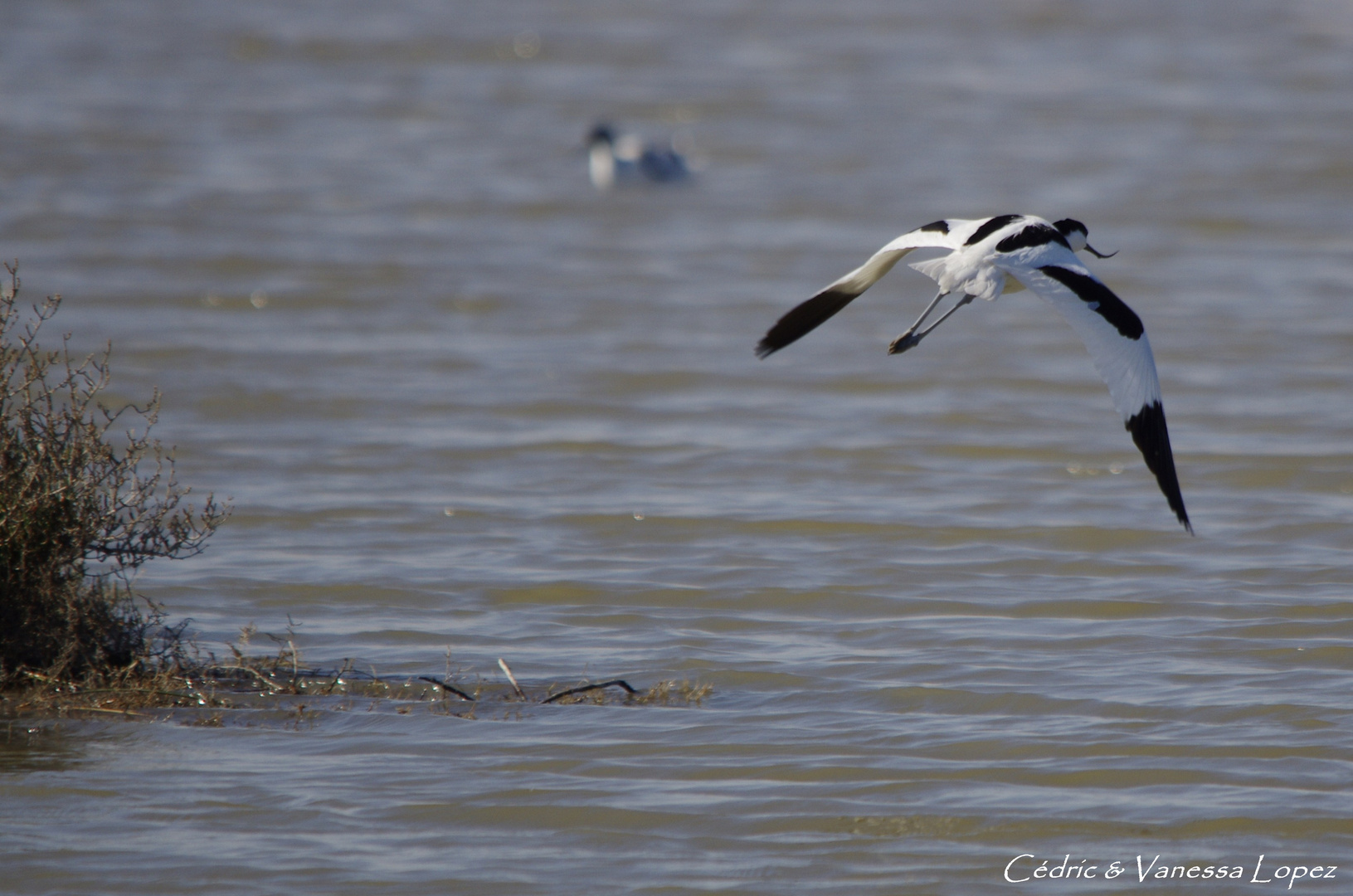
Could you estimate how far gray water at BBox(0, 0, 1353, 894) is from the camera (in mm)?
4172

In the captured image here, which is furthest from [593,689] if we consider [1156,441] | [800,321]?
[1156,441]

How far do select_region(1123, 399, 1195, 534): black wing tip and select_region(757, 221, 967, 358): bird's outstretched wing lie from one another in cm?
96

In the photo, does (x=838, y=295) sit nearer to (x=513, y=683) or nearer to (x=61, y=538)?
(x=513, y=683)

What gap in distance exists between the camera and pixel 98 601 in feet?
15.6

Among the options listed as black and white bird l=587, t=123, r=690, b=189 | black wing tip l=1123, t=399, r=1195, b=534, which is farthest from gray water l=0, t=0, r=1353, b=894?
black wing tip l=1123, t=399, r=1195, b=534

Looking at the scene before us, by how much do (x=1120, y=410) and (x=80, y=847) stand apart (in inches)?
126

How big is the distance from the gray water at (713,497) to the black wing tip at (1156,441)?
0.67 meters

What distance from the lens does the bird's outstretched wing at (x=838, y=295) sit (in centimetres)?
561

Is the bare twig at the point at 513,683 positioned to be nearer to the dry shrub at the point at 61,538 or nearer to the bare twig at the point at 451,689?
the bare twig at the point at 451,689

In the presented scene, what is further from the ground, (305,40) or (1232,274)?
(305,40)

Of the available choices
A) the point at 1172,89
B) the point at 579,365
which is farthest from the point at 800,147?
the point at 579,365

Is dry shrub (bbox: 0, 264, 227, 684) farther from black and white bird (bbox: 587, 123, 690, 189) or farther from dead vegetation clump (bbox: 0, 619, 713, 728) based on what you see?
black and white bird (bbox: 587, 123, 690, 189)

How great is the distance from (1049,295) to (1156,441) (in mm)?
569

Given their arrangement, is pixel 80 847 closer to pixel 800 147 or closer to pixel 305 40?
pixel 800 147
